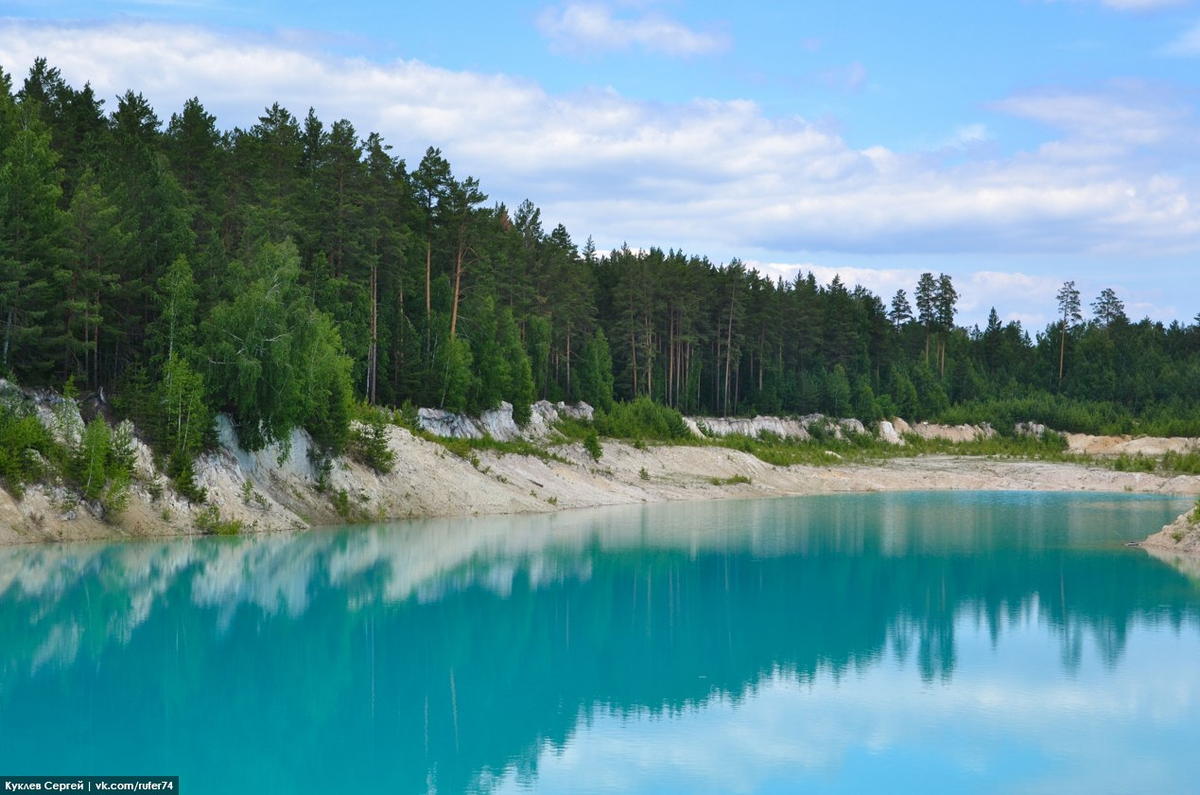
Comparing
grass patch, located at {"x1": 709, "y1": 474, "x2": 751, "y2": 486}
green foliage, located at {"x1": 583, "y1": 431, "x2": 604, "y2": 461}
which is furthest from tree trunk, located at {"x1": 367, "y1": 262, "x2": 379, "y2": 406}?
grass patch, located at {"x1": 709, "y1": 474, "x2": 751, "y2": 486}

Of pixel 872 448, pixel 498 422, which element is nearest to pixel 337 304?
pixel 498 422

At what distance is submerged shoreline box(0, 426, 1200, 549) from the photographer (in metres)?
43.5

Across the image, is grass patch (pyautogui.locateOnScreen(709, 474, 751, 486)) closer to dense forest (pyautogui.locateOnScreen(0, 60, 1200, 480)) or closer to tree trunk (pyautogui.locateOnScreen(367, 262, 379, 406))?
dense forest (pyautogui.locateOnScreen(0, 60, 1200, 480))

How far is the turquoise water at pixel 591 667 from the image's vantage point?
18062 millimetres

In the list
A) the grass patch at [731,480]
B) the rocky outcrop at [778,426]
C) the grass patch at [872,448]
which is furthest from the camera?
the rocky outcrop at [778,426]

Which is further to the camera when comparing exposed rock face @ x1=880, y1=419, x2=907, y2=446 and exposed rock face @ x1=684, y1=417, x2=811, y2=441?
exposed rock face @ x1=880, y1=419, x2=907, y2=446

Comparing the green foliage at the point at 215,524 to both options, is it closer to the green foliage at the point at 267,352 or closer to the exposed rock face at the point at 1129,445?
the green foliage at the point at 267,352

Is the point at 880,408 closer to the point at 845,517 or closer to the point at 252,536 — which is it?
the point at 845,517

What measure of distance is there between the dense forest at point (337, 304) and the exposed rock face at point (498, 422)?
41.0 inches

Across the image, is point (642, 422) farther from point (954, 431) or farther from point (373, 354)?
point (954, 431)

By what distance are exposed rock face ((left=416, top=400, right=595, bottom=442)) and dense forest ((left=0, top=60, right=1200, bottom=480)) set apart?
3.42ft

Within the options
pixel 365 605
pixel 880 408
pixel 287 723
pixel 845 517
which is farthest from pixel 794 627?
pixel 880 408

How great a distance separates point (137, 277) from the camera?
5134cm

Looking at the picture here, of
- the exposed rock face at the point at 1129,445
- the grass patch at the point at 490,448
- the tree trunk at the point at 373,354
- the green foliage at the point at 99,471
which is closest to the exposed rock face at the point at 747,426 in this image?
the grass patch at the point at 490,448
